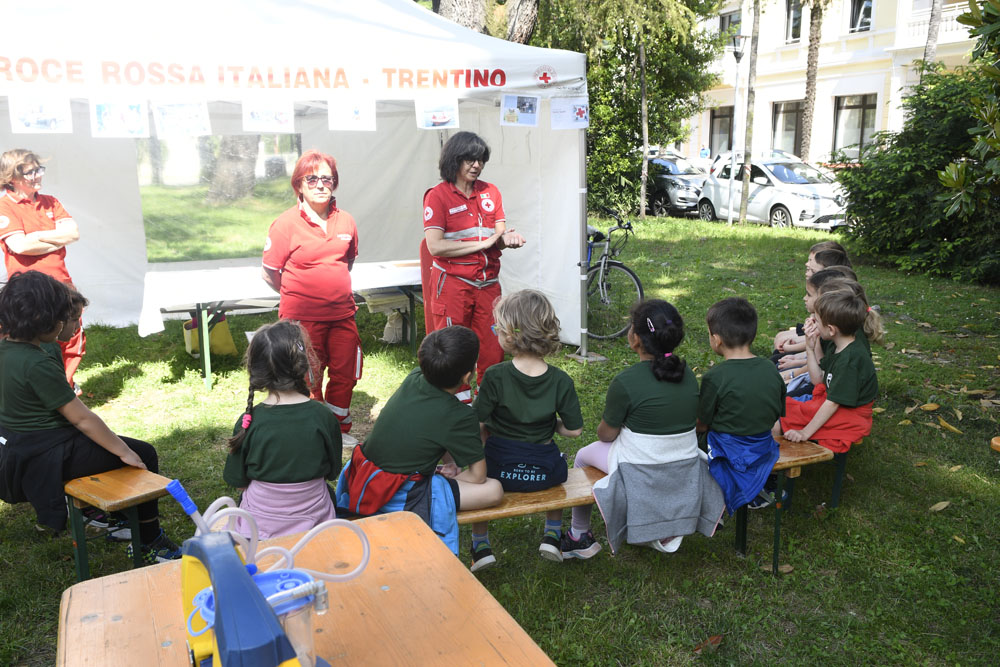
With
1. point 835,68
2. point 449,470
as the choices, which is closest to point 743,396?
point 449,470

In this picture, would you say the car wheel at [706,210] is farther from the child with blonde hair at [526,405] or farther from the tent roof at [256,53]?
the child with blonde hair at [526,405]

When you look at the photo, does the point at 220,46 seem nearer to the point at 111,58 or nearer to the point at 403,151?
the point at 111,58

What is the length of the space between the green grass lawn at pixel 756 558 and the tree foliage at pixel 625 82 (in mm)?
10346

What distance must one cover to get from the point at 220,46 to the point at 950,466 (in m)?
4.67

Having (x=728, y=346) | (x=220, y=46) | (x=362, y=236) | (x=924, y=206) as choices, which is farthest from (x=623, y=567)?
(x=924, y=206)

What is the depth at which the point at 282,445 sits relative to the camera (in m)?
2.53

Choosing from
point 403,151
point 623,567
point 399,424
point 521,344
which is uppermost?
point 403,151

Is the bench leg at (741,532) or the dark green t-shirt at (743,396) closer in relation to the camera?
the dark green t-shirt at (743,396)

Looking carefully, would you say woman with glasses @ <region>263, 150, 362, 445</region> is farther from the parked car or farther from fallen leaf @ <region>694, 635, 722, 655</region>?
the parked car

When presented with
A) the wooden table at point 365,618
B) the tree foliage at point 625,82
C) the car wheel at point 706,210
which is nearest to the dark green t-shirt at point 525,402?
the wooden table at point 365,618

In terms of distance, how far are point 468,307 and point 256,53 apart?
6.16 ft

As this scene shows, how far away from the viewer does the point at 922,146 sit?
947 centimetres

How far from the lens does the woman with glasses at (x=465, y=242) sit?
4.52 metres

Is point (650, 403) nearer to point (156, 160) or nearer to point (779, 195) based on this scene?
point (156, 160)
